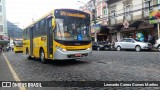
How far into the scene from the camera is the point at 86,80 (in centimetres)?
776

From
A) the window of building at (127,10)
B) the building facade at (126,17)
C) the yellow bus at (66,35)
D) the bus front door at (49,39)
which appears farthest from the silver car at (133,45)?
the bus front door at (49,39)

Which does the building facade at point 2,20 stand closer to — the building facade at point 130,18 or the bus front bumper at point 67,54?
the building facade at point 130,18

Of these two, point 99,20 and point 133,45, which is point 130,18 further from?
point 99,20

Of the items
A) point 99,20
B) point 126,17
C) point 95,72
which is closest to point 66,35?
point 95,72

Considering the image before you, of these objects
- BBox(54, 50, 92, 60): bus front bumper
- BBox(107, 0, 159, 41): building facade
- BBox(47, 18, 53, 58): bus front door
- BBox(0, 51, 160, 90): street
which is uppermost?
BBox(107, 0, 159, 41): building facade

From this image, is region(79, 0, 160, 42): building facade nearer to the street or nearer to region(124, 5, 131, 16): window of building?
region(124, 5, 131, 16): window of building

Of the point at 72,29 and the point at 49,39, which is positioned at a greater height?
the point at 72,29

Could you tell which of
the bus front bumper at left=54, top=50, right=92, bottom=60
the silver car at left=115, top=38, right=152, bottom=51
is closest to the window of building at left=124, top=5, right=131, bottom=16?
the silver car at left=115, top=38, right=152, bottom=51

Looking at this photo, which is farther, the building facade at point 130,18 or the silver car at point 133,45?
the building facade at point 130,18

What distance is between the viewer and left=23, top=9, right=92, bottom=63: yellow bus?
39.2ft

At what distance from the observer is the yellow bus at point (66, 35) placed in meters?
11.9

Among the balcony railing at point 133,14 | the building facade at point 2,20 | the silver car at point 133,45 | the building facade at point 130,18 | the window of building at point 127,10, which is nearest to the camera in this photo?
the silver car at point 133,45

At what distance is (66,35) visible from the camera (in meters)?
12.0

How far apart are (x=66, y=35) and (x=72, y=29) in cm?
50
